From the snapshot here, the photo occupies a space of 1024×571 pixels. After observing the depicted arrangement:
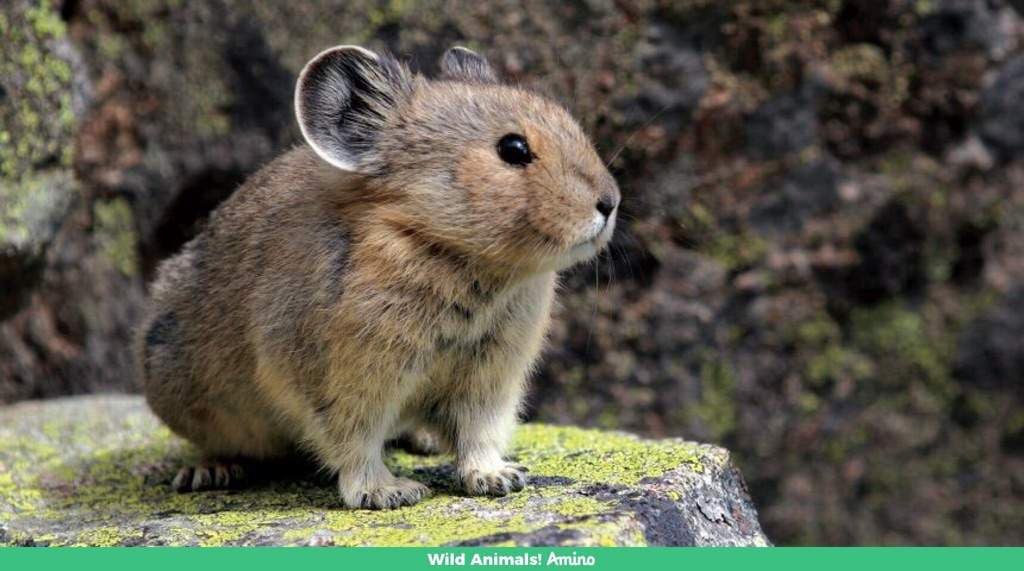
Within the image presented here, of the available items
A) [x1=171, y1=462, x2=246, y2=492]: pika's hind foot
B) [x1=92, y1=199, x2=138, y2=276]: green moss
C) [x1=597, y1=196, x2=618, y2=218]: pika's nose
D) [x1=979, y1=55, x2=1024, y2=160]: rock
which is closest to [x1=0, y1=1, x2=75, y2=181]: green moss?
[x1=92, y1=199, x2=138, y2=276]: green moss

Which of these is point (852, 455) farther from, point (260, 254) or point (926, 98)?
point (260, 254)

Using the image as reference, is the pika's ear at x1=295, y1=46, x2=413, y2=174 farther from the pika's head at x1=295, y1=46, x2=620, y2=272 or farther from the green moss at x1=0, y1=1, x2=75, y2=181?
the green moss at x1=0, y1=1, x2=75, y2=181

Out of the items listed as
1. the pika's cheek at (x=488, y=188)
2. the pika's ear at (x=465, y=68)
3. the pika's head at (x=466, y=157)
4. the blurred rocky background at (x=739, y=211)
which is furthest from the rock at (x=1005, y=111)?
the pika's cheek at (x=488, y=188)

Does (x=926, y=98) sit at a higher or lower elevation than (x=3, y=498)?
higher

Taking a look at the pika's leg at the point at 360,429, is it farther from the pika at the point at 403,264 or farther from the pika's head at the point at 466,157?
the pika's head at the point at 466,157

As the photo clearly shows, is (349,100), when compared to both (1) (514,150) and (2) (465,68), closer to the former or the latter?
(2) (465,68)

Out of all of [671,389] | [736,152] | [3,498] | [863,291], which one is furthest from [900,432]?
[3,498]

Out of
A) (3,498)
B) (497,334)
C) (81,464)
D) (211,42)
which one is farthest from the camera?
(211,42)
